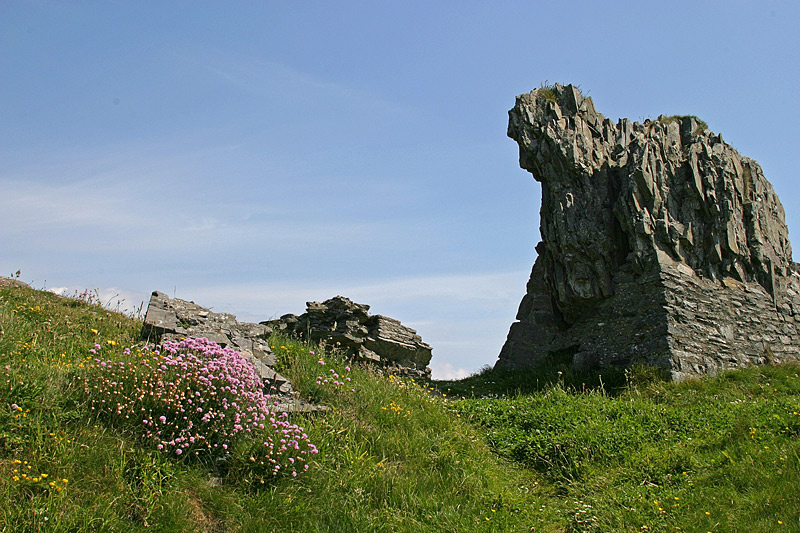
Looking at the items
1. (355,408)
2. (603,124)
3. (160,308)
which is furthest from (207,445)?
(603,124)

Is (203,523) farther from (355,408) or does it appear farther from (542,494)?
(542,494)

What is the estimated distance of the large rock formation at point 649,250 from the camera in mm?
14797

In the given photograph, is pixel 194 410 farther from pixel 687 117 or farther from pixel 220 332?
pixel 687 117

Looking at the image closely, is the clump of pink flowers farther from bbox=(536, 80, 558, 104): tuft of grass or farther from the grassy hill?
bbox=(536, 80, 558, 104): tuft of grass

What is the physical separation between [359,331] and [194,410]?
7.88m

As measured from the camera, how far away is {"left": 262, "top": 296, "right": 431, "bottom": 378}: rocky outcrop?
557 inches

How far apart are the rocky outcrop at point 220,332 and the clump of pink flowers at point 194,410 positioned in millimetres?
651

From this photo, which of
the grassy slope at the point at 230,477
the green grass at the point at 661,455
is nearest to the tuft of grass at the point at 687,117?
the green grass at the point at 661,455

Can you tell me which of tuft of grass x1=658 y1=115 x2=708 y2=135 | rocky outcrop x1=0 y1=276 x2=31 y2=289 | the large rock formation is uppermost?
tuft of grass x1=658 y1=115 x2=708 y2=135

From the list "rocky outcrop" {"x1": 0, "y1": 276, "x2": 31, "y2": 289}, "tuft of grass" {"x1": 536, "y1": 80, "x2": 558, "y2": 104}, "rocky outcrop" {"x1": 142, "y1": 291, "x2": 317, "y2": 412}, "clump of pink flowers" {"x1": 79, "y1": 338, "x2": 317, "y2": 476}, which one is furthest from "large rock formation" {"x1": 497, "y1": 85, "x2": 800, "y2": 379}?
"rocky outcrop" {"x1": 0, "y1": 276, "x2": 31, "y2": 289}

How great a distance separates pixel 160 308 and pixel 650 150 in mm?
13632

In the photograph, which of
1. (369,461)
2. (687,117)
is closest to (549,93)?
(687,117)

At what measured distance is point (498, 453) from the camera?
8.34 m

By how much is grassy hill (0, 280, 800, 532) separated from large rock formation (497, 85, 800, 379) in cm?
492
